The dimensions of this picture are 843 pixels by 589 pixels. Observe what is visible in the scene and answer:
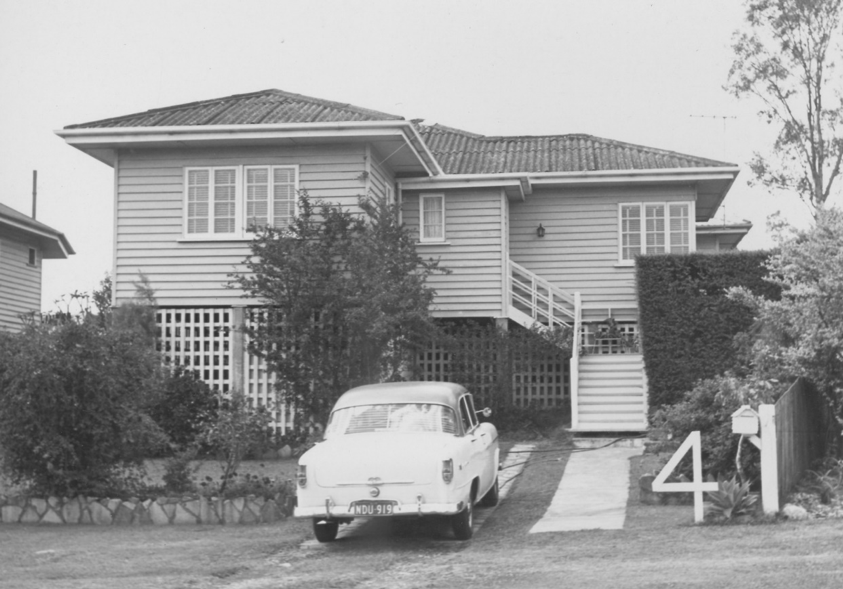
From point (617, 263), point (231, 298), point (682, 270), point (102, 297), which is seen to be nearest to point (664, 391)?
point (682, 270)

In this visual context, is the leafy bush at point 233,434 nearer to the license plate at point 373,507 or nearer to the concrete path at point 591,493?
the license plate at point 373,507

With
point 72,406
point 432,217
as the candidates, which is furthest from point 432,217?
point 72,406

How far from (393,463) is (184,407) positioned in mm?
10485

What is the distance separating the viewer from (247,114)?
22.1m

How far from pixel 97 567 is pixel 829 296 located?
9.60 m

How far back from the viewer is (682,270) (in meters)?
21.3

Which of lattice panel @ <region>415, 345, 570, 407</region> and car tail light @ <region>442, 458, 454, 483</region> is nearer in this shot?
car tail light @ <region>442, 458, 454, 483</region>

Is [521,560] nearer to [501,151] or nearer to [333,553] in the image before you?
[333,553]

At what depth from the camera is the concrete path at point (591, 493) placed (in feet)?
40.6

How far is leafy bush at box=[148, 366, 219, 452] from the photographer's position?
67.4ft

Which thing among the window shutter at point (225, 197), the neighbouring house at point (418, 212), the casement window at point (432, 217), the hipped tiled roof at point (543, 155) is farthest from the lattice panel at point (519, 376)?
the window shutter at point (225, 197)

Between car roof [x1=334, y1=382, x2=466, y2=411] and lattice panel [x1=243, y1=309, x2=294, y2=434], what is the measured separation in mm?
8593

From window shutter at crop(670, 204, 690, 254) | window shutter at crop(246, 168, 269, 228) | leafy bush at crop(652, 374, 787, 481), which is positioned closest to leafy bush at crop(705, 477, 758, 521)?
leafy bush at crop(652, 374, 787, 481)

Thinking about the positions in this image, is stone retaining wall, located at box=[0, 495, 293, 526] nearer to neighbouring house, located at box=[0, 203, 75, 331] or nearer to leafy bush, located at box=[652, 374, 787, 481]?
leafy bush, located at box=[652, 374, 787, 481]
